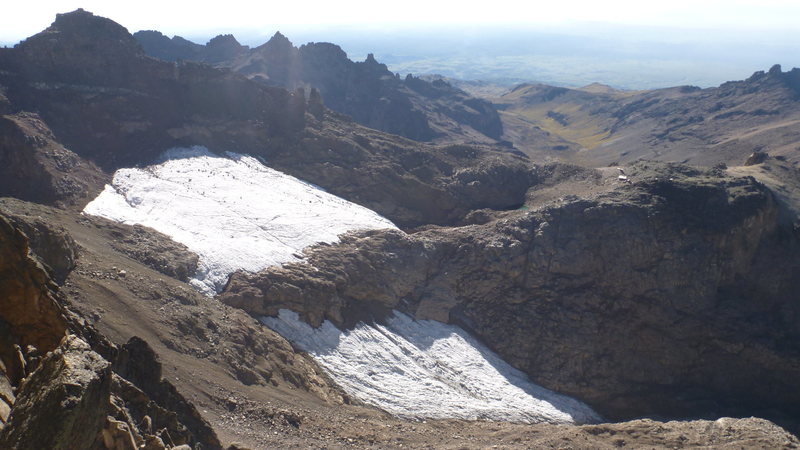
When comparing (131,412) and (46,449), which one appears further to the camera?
(131,412)

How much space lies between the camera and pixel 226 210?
4012 cm

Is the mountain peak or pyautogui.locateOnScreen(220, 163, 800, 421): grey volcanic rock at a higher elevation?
the mountain peak

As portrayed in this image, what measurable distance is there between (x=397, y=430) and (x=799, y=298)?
2871 centimetres

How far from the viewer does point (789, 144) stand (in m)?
97.2

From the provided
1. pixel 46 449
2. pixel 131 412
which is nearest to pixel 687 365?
pixel 131 412

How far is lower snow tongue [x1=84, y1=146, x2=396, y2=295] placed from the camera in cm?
3516

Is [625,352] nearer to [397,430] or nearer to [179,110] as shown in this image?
[397,430]

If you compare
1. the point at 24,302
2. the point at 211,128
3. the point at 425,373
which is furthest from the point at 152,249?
the point at 211,128

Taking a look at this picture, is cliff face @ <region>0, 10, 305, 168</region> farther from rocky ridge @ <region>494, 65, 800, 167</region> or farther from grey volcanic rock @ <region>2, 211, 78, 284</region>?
rocky ridge @ <region>494, 65, 800, 167</region>

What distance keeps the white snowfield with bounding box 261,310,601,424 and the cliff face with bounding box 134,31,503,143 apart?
3072 inches

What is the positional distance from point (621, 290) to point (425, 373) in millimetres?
14079

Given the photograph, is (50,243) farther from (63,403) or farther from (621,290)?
(621,290)

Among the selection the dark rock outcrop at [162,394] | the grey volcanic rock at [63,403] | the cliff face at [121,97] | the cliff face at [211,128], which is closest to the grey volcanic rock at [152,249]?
the cliff face at [121,97]

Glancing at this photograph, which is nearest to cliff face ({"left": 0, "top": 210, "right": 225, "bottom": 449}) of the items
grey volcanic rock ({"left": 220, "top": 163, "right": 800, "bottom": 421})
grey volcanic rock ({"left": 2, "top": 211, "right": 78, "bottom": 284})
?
A: grey volcanic rock ({"left": 2, "top": 211, "right": 78, "bottom": 284})
